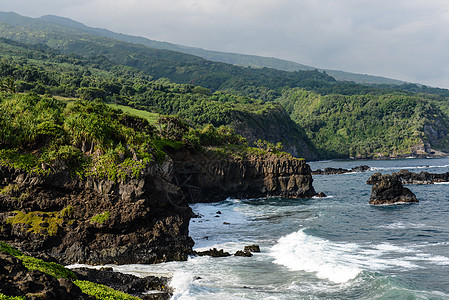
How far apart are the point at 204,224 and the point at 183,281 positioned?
2247 cm

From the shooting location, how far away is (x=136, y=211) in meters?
32.1

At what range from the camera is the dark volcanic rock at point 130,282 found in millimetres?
22044

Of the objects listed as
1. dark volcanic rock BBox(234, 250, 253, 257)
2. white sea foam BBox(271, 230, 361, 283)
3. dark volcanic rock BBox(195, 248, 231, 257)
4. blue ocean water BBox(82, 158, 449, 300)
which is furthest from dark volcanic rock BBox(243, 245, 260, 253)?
dark volcanic rock BBox(195, 248, 231, 257)

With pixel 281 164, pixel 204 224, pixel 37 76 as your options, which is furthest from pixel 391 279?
pixel 37 76

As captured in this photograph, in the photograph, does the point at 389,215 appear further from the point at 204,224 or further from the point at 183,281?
the point at 183,281

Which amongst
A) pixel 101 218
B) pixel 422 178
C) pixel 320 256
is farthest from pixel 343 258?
pixel 422 178

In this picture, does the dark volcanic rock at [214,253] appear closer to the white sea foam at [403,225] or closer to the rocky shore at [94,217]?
the rocky shore at [94,217]

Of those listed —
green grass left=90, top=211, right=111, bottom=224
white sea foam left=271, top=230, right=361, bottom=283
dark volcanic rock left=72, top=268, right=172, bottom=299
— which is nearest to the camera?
dark volcanic rock left=72, top=268, right=172, bottom=299

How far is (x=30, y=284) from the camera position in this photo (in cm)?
1316

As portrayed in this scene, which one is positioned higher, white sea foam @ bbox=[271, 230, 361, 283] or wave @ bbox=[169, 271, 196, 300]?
white sea foam @ bbox=[271, 230, 361, 283]

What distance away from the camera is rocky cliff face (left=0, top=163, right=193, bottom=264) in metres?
29.5

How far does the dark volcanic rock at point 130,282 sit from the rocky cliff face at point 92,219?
5123 mm

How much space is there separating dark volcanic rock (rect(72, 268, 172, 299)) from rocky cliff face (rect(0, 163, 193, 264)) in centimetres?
512

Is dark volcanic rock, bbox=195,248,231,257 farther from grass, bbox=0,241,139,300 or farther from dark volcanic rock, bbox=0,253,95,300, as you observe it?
dark volcanic rock, bbox=0,253,95,300
